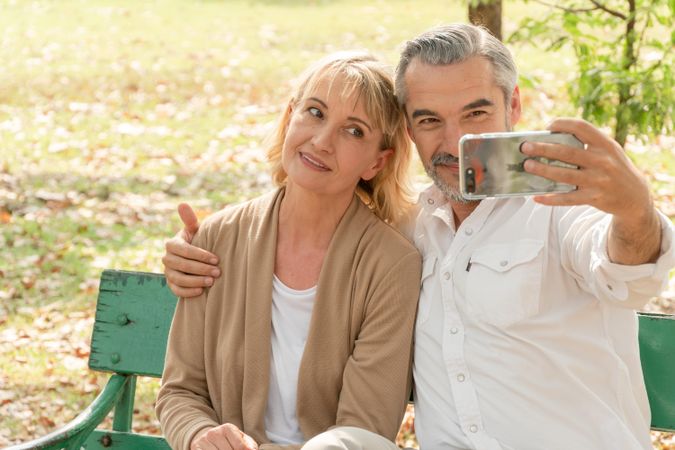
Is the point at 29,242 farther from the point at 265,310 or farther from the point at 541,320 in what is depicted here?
the point at 541,320

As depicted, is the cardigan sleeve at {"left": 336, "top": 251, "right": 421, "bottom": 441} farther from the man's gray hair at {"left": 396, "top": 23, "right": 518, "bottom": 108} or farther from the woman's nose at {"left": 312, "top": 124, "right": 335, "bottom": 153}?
the man's gray hair at {"left": 396, "top": 23, "right": 518, "bottom": 108}

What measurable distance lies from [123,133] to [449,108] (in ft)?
24.3

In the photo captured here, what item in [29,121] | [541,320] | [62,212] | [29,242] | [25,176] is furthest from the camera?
[29,121]

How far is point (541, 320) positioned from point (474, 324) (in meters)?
0.20

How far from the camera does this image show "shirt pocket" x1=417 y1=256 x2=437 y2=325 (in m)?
3.26

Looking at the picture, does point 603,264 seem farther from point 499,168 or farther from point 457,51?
point 457,51

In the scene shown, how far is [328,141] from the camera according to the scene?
3.30 meters

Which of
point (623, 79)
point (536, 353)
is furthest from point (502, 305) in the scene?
point (623, 79)

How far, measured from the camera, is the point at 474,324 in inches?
125

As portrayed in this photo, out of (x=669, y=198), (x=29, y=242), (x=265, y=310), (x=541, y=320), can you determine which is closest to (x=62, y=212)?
(x=29, y=242)

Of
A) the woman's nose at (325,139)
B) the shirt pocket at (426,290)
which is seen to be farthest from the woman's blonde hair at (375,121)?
the shirt pocket at (426,290)

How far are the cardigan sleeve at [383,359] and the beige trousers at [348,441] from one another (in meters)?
0.14

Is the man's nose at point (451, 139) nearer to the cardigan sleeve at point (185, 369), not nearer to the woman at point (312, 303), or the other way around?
the woman at point (312, 303)

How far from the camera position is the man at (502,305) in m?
3.08
